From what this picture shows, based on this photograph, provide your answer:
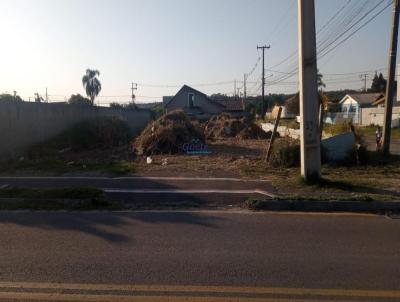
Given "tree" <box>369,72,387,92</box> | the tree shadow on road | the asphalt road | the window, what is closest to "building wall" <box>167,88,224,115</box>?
the window

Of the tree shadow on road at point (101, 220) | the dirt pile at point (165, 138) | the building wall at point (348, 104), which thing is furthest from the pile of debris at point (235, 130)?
the building wall at point (348, 104)

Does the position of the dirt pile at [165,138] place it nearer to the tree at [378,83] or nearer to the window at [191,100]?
the window at [191,100]

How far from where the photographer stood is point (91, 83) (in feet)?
266

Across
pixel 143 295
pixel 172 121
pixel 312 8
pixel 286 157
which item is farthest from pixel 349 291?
pixel 172 121

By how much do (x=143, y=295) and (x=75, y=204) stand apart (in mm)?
4656

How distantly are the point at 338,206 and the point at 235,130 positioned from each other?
26328mm

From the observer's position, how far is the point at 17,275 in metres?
5.08

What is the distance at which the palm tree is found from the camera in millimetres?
80250

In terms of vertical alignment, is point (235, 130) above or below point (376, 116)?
below

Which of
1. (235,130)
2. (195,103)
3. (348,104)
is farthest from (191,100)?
(348,104)

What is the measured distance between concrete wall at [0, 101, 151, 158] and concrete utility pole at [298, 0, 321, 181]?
1162cm

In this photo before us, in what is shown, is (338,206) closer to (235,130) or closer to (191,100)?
(235,130)

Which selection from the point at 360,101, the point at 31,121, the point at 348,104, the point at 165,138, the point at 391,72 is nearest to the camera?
the point at 391,72

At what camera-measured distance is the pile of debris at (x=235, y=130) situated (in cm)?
3269
